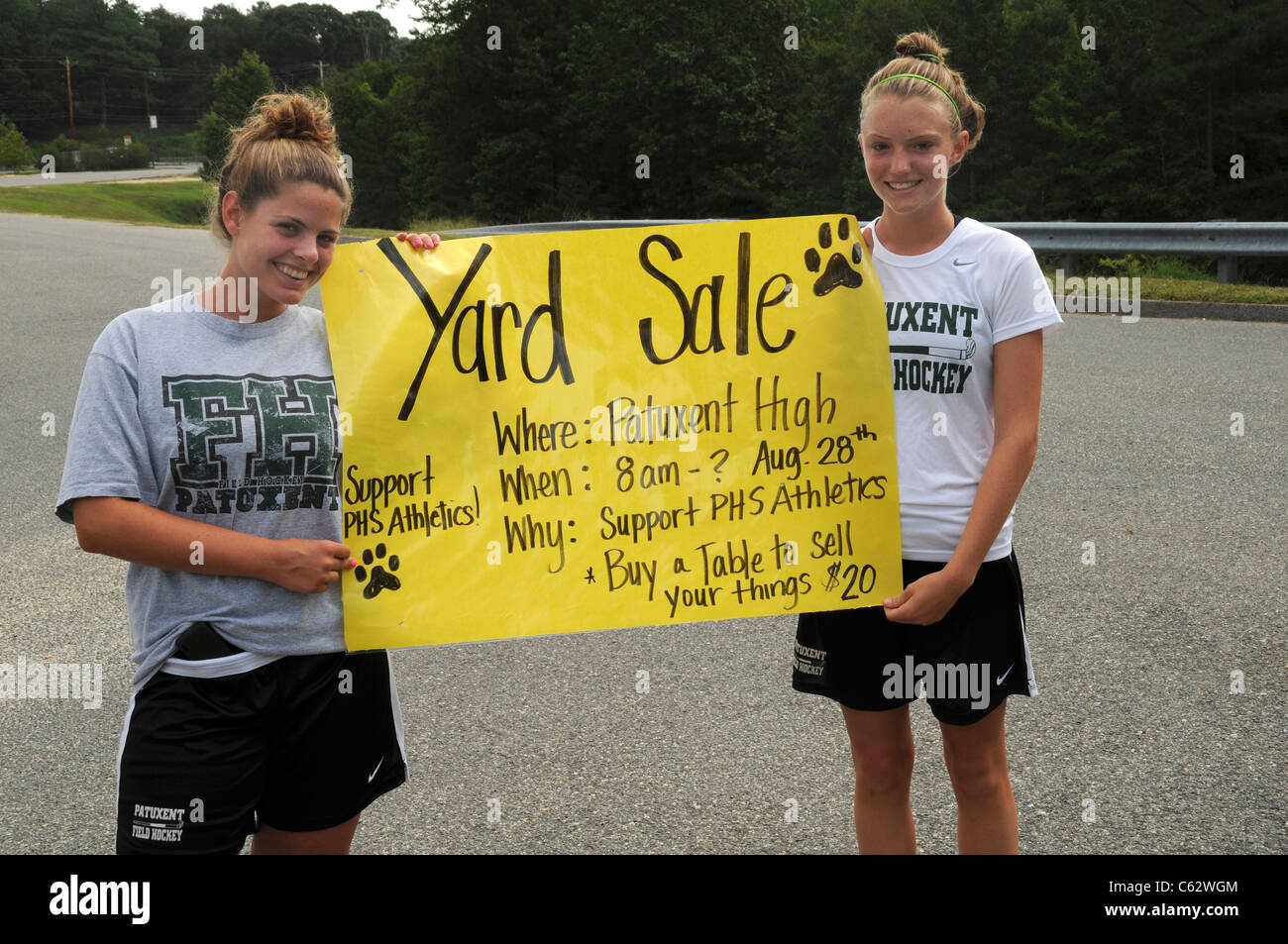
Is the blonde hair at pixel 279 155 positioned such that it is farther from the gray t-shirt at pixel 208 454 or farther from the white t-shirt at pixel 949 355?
the white t-shirt at pixel 949 355

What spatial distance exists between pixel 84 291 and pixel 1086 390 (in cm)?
1280

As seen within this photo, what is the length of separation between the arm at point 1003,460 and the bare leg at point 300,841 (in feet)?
4.04

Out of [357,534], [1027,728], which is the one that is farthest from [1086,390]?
[357,534]

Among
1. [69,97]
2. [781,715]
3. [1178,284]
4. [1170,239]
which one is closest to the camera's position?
[781,715]

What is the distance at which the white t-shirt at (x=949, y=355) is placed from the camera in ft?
7.55

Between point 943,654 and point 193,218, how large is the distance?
55.4m

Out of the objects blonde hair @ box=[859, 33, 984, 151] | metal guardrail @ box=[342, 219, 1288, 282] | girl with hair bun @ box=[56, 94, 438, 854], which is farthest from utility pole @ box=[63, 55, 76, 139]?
blonde hair @ box=[859, 33, 984, 151]

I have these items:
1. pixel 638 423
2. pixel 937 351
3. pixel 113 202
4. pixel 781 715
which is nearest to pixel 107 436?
pixel 638 423

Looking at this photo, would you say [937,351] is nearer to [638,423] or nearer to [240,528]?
[638,423]

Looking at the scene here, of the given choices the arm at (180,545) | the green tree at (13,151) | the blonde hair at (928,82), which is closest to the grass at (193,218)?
the arm at (180,545)

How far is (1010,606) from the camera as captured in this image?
245 cm

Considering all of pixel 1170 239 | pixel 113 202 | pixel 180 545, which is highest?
pixel 113 202

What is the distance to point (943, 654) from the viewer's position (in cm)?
243

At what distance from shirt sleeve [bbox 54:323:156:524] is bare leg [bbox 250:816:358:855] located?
2.23 ft
